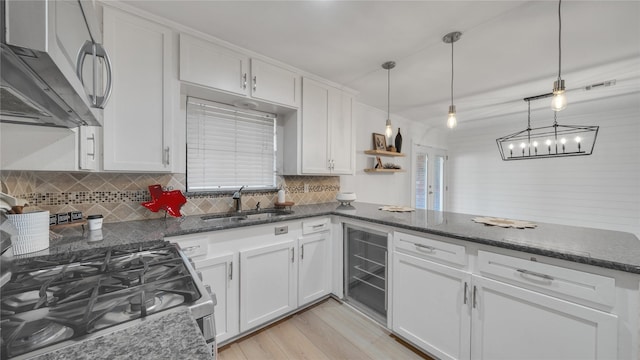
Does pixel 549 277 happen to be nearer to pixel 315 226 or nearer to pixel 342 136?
pixel 315 226

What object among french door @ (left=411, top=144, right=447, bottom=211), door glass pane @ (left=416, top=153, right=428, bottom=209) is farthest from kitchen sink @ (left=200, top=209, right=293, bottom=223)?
door glass pane @ (left=416, top=153, right=428, bottom=209)

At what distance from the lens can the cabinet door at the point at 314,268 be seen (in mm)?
2162

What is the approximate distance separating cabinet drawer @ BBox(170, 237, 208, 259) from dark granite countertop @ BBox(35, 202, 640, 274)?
6cm

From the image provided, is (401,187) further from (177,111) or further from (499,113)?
(177,111)

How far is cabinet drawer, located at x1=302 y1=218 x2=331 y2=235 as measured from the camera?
2.18 m

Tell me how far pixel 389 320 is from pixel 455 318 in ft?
1.79

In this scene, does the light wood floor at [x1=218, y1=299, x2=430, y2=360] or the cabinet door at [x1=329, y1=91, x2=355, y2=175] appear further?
the cabinet door at [x1=329, y1=91, x2=355, y2=175]

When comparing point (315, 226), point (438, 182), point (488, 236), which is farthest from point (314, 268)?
point (438, 182)

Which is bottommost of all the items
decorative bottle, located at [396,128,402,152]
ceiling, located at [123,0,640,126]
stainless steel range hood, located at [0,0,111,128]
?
stainless steel range hood, located at [0,0,111,128]

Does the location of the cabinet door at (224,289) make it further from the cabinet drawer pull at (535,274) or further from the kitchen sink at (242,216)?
the cabinet drawer pull at (535,274)

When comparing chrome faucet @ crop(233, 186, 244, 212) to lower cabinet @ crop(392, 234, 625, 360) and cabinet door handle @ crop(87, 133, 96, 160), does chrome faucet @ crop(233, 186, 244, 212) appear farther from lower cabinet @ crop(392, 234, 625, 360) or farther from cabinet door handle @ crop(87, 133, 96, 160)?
lower cabinet @ crop(392, 234, 625, 360)

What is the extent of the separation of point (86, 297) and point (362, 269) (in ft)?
6.88

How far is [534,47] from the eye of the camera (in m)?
2.08

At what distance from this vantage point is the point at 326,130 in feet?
9.11
